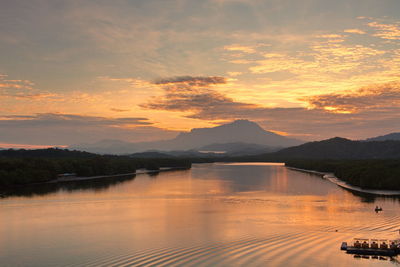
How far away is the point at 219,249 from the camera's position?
105ft

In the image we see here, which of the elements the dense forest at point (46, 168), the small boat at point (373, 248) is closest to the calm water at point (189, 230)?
the small boat at point (373, 248)

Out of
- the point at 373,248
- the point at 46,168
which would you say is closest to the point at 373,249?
the point at 373,248

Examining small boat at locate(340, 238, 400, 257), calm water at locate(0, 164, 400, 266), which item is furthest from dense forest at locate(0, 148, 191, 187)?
small boat at locate(340, 238, 400, 257)

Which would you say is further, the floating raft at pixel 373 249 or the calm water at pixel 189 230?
the floating raft at pixel 373 249

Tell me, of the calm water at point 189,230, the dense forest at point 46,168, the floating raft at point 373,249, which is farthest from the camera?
the dense forest at point 46,168

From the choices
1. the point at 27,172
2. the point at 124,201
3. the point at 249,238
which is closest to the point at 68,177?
the point at 27,172

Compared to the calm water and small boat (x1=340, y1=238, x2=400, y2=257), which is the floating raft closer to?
small boat (x1=340, y1=238, x2=400, y2=257)

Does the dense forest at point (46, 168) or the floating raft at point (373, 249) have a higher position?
the dense forest at point (46, 168)

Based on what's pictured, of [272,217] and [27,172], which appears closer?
[272,217]

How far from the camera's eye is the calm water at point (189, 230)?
2962 centimetres

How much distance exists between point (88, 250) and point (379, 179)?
6748 centimetres

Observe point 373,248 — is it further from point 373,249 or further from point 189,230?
point 189,230

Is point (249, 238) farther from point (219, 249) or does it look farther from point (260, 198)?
point (260, 198)

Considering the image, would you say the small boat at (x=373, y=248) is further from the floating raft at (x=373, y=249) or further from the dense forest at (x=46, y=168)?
the dense forest at (x=46, y=168)
